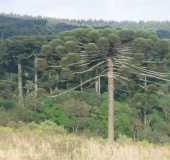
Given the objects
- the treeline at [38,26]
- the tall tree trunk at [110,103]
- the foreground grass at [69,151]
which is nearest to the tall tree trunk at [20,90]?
the treeline at [38,26]

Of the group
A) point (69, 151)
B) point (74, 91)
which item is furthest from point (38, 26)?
point (69, 151)

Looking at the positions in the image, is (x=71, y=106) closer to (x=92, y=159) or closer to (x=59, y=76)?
(x=59, y=76)

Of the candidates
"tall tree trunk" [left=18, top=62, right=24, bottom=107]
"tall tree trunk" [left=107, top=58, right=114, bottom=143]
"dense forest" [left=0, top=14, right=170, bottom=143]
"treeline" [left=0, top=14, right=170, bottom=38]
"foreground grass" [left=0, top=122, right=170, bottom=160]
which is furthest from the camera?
"treeline" [left=0, top=14, right=170, bottom=38]

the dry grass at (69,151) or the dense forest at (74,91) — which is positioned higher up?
the dry grass at (69,151)

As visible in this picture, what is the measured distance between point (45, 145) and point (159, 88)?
37.5 metres

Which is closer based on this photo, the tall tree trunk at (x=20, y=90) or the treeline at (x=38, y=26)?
the tall tree trunk at (x=20, y=90)

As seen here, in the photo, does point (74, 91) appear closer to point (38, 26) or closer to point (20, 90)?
point (20, 90)

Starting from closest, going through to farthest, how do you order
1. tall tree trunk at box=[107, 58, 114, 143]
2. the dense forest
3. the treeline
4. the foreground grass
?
1. the foreground grass
2. tall tree trunk at box=[107, 58, 114, 143]
3. the dense forest
4. the treeline

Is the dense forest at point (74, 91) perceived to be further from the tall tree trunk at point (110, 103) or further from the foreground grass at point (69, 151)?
the foreground grass at point (69, 151)

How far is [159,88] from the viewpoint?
1650 inches

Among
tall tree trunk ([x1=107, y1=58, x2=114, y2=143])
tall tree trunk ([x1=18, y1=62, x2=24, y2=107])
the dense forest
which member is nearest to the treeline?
the dense forest

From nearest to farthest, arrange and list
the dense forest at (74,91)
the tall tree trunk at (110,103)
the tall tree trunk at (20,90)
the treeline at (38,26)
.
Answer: the tall tree trunk at (110,103) → the dense forest at (74,91) → the tall tree trunk at (20,90) → the treeline at (38,26)

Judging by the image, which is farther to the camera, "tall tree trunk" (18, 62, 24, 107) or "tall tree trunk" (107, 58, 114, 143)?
"tall tree trunk" (18, 62, 24, 107)

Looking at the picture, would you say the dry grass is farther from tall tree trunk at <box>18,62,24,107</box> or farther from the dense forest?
tall tree trunk at <box>18,62,24,107</box>
